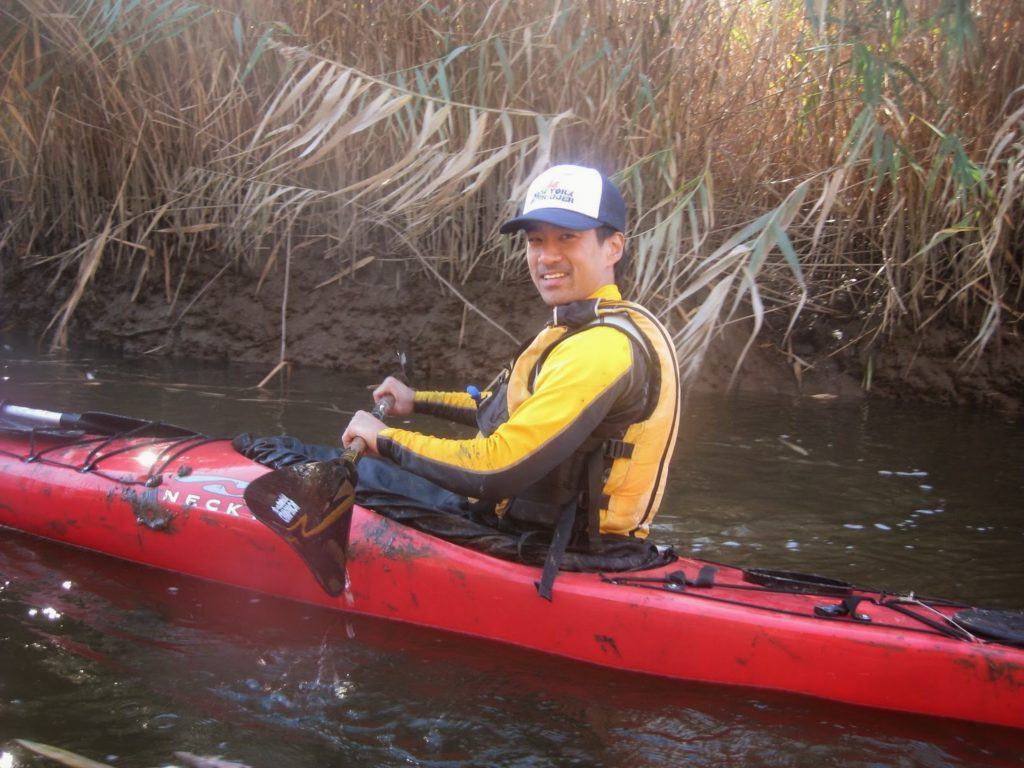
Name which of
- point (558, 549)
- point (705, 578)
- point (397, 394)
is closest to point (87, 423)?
point (397, 394)

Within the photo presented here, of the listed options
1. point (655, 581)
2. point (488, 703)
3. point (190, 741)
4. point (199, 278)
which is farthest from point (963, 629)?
point (199, 278)

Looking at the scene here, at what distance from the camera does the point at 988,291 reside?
15.9 feet

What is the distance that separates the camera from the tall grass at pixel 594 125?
4.13 meters

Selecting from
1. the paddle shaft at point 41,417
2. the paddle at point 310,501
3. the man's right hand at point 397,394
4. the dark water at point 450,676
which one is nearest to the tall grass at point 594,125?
the dark water at point 450,676

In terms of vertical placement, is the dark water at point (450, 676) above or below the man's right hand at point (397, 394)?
below

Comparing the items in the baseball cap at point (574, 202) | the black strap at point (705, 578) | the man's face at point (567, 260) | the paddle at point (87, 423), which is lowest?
the black strap at point (705, 578)

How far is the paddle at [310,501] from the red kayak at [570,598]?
19 cm

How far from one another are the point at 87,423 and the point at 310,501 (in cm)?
132

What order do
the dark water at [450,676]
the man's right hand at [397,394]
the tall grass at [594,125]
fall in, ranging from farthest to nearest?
the tall grass at [594,125]
the man's right hand at [397,394]
the dark water at [450,676]

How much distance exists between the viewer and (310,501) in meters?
2.62

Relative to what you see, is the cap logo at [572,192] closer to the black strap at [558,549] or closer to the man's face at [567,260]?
the man's face at [567,260]

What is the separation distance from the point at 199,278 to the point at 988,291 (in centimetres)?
441

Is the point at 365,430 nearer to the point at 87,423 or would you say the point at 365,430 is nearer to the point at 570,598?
the point at 570,598

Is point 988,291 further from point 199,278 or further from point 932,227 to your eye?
point 199,278
